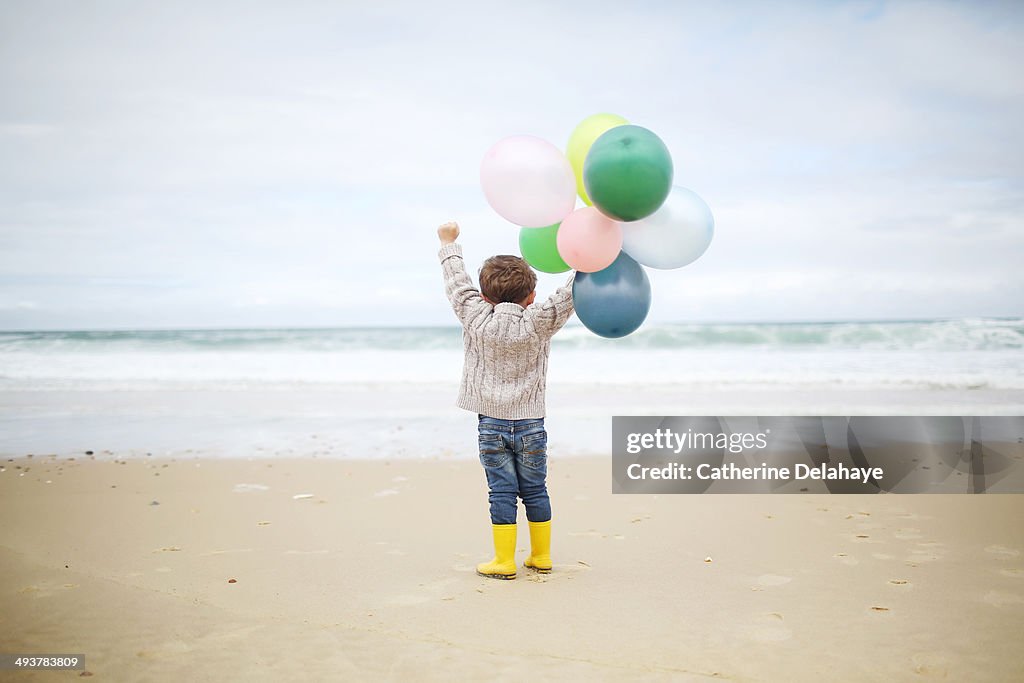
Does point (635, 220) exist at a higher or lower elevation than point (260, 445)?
higher

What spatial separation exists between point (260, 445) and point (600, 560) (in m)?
4.58

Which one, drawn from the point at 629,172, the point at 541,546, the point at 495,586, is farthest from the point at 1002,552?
the point at 629,172

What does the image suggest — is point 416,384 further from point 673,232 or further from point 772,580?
point 673,232

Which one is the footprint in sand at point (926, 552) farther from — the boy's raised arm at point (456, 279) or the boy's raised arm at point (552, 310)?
the boy's raised arm at point (456, 279)

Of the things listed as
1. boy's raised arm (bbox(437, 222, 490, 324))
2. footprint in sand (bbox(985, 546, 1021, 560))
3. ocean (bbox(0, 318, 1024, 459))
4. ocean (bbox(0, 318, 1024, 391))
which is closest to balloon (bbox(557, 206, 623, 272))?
boy's raised arm (bbox(437, 222, 490, 324))

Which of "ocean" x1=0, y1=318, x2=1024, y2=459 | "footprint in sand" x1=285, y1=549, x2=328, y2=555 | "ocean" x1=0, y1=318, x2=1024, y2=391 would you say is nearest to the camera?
"footprint in sand" x1=285, y1=549, x2=328, y2=555

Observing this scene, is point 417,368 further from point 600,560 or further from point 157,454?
point 600,560

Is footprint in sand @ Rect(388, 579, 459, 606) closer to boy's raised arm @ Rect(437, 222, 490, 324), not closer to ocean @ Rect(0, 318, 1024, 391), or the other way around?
boy's raised arm @ Rect(437, 222, 490, 324)

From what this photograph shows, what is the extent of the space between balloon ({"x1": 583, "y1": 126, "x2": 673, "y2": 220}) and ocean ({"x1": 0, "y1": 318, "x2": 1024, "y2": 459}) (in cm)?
425

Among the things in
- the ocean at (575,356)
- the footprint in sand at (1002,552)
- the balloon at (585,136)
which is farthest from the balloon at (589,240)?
the ocean at (575,356)

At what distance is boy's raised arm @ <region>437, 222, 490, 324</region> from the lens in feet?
11.9

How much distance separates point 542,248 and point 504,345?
508 millimetres

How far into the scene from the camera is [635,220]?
3299 millimetres

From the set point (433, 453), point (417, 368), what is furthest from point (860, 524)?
point (417, 368)
